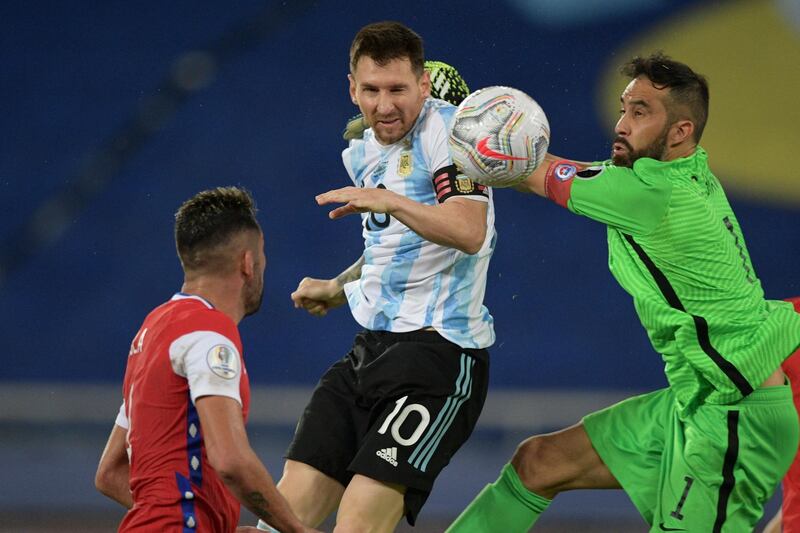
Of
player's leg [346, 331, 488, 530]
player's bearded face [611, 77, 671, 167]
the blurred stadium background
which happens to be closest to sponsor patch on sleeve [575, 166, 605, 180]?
player's bearded face [611, 77, 671, 167]

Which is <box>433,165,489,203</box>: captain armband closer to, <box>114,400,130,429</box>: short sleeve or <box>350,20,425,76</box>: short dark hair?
<box>350,20,425,76</box>: short dark hair

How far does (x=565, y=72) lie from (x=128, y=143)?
362 centimetres

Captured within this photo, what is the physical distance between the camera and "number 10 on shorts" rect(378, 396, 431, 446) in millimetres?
4203

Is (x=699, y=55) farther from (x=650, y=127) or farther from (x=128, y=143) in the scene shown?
(x=650, y=127)

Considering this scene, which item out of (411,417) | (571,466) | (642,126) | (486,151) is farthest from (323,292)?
Answer: (642,126)

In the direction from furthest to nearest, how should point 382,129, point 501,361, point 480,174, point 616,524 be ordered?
point 501,361
point 616,524
point 382,129
point 480,174

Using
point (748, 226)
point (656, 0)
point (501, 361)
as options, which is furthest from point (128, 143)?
point (748, 226)

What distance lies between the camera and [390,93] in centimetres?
439

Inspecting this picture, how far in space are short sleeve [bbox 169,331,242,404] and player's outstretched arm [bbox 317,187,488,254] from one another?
735mm

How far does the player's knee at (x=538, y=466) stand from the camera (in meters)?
4.62

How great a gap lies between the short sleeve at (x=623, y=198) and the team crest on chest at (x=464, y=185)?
37 centimetres

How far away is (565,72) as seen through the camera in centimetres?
995

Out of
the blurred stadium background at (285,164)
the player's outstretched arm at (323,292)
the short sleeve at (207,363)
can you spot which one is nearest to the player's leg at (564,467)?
the player's outstretched arm at (323,292)

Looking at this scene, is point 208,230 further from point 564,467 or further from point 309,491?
point 564,467
